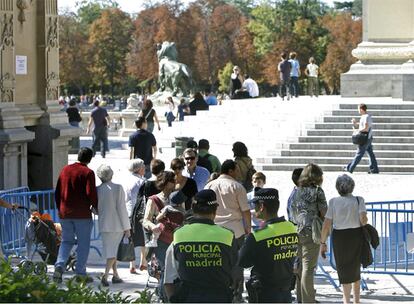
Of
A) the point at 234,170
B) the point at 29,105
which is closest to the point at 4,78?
the point at 29,105

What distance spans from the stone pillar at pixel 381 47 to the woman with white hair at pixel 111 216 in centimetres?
2106

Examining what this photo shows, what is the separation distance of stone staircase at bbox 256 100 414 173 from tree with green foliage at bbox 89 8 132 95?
295ft

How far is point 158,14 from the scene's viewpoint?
12288 cm

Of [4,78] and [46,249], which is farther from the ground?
[4,78]

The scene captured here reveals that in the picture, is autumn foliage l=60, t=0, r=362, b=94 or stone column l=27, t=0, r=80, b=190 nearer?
stone column l=27, t=0, r=80, b=190

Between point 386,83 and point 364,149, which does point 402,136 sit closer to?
point 364,149

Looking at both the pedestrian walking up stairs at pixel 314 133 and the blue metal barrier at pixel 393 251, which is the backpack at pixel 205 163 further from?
the pedestrian walking up stairs at pixel 314 133

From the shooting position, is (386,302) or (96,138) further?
(96,138)

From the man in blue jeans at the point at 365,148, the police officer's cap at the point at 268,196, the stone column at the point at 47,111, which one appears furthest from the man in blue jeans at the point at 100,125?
the police officer's cap at the point at 268,196

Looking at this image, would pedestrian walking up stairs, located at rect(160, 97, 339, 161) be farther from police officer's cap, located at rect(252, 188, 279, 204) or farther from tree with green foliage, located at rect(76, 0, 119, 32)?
tree with green foliage, located at rect(76, 0, 119, 32)

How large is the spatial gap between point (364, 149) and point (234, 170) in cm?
1432

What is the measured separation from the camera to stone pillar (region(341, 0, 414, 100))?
35312 millimetres

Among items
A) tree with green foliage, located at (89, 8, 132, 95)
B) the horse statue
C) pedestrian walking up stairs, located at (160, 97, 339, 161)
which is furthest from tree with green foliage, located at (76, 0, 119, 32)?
pedestrian walking up stairs, located at (160, 97, 339, 161)

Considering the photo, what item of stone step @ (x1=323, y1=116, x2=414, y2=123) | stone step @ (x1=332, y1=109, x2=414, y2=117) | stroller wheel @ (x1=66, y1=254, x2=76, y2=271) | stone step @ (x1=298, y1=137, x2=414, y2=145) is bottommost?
stroller wheel @ (x1=66, y1=254, x2=76, y2=271)
